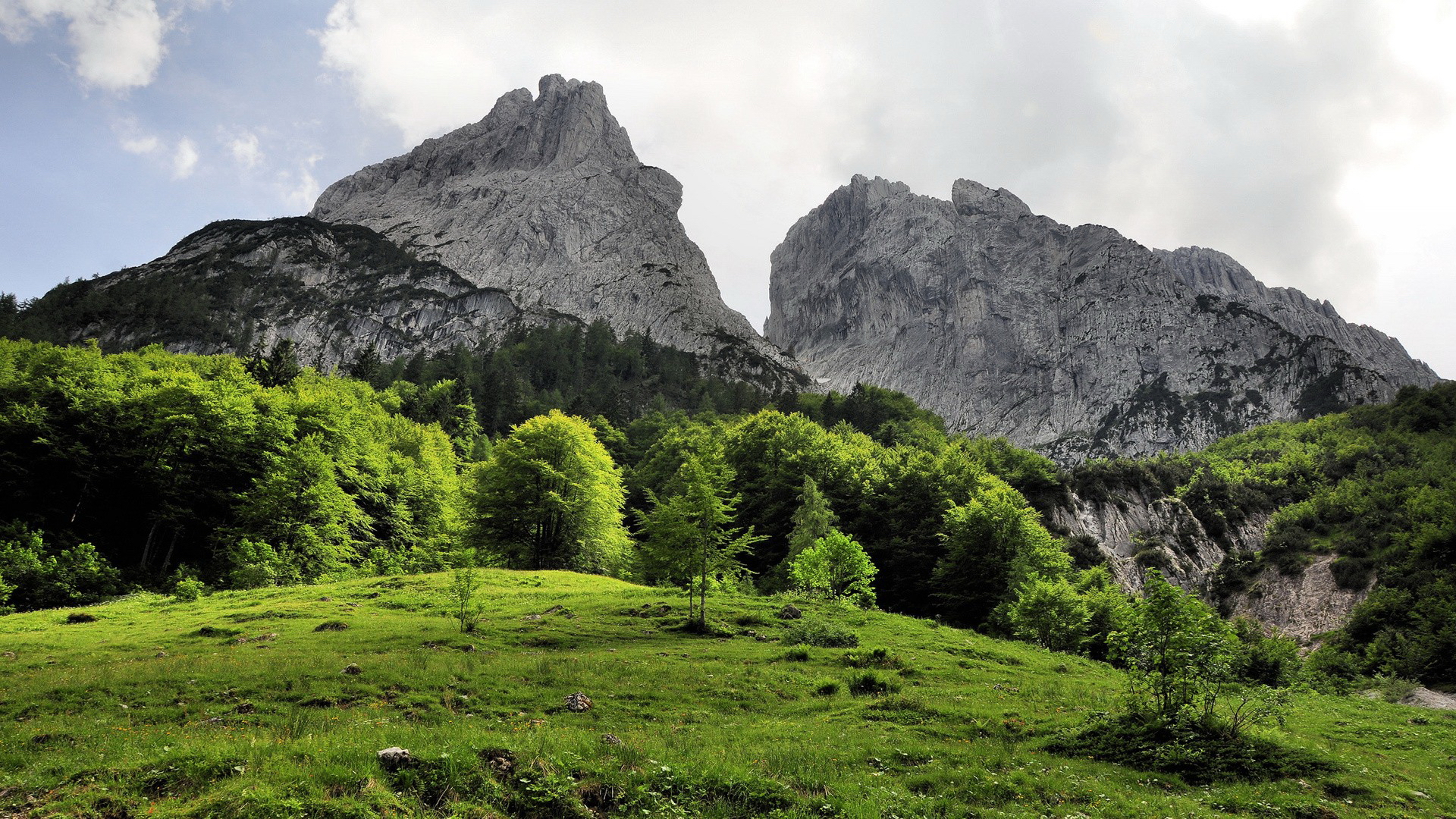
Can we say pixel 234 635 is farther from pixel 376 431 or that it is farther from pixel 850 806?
pixel 376 431

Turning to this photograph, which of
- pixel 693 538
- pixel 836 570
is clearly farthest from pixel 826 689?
pixel 836 570

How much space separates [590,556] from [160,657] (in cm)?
3361

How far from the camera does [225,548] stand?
46.6 meters

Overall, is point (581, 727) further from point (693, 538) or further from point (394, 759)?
point (693, 538)

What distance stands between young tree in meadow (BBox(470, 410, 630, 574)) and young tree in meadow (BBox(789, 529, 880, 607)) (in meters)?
18.5

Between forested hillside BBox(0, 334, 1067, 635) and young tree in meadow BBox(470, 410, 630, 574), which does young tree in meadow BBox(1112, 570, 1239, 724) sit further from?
young tree in meadow BBox(470, 410, 630, 574)

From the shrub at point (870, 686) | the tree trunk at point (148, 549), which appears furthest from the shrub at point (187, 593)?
the shrub at point (870, 686)

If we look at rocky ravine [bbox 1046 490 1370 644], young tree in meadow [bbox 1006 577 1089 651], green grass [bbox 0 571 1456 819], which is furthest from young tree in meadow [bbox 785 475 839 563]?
rocky ravine [bbox 1046 490 1370 644]

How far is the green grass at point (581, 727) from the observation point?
1031 centimetres

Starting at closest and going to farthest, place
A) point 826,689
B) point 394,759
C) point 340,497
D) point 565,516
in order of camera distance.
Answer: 1. point 394,759
2. point 826,689
3. point 340,497
4. point 565,516

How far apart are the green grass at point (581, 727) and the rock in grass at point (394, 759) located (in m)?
0.20

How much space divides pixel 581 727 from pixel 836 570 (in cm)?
2925

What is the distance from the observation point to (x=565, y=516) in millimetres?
53938

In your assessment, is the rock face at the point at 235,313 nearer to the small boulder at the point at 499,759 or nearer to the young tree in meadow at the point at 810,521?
the young tree in meadow at the point at 810,521
